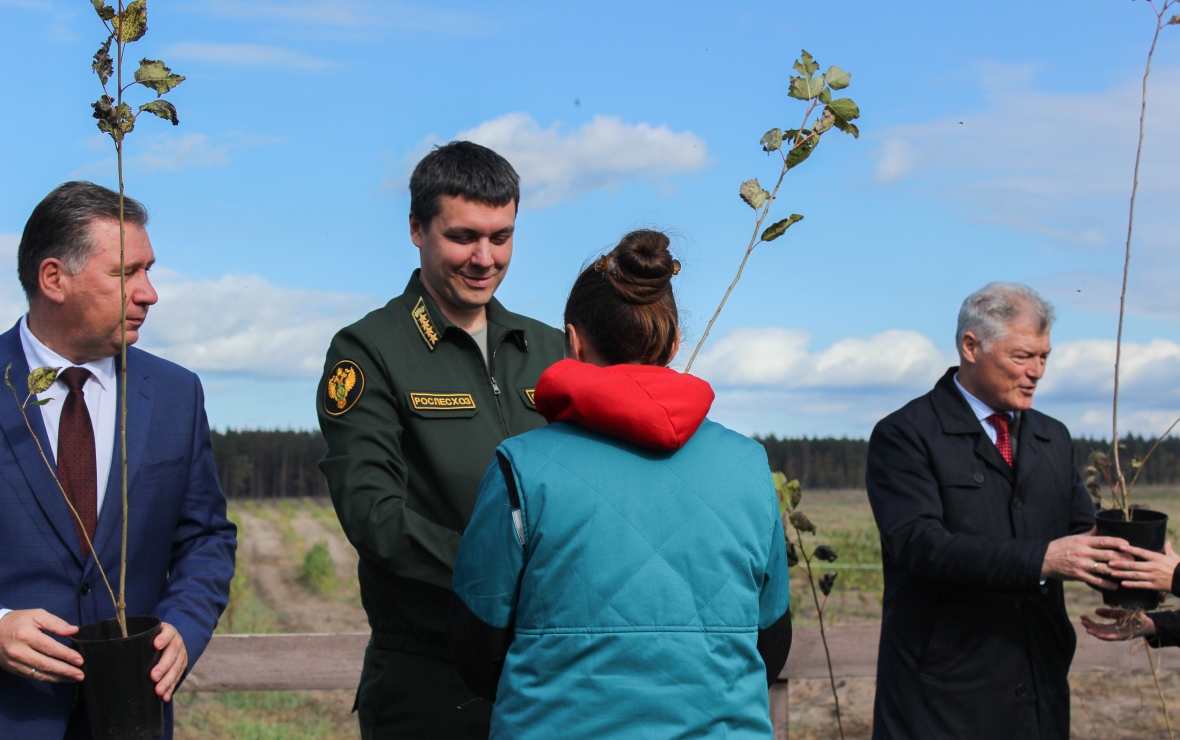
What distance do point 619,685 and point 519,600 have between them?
0.76 ft

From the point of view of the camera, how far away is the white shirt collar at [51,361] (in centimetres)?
266

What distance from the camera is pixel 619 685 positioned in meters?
1.78

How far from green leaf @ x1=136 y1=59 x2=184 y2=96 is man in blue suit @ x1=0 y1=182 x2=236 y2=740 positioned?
0.35 metres

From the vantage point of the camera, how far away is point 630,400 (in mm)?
1809

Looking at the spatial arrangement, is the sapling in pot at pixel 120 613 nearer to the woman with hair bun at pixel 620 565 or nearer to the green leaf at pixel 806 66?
the woman with hair bun at pixel 620 565

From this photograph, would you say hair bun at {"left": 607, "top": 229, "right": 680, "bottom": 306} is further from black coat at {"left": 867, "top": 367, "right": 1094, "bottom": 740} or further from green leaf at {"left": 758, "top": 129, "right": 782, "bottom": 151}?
black coat at {"left": 867, "top": 367, "right": 1094, "bottom": 740}

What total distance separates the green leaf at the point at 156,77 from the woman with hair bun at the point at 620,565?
1269mm

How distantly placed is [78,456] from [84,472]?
4 cm

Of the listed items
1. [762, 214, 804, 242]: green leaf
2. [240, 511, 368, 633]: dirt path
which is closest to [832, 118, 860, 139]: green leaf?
[762, 214, 804, 242]: green leaf

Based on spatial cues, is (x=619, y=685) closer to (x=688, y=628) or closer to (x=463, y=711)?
(x=688, y=628)

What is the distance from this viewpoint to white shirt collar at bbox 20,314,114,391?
2656 mm

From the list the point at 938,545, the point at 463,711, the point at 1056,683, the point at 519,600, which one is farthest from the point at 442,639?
the point at 1056,683

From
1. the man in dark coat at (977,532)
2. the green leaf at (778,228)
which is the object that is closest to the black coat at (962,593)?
the man in dark coat at (977,532)

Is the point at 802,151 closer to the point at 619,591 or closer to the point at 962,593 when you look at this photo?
the point at 619,591
